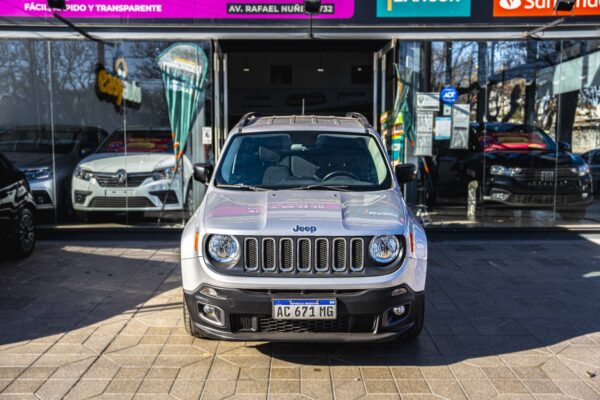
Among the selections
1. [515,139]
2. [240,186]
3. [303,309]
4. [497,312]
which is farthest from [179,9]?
[303,309]

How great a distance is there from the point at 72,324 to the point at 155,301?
3.40 ft

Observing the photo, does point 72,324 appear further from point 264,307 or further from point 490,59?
point 490,59

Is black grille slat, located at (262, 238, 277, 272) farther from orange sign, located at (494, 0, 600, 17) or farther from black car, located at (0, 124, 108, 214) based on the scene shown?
orange sign, located at (494, 0, 600, 17)

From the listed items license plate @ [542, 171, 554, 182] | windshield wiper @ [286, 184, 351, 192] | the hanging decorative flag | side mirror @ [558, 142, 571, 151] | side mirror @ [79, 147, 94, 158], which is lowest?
license plate @ [542, 171, 554, 182]

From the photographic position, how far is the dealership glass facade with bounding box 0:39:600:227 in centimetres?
1045

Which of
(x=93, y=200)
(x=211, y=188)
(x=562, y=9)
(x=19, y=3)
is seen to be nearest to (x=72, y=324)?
(x=211, y=188)

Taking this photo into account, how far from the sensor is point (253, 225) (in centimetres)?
434

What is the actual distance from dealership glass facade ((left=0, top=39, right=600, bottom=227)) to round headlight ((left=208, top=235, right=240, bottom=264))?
20.8ft

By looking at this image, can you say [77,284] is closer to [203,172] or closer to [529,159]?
[203,172]

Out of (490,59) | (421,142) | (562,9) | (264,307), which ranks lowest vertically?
(264,307)

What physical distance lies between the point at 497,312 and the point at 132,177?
706 centimetres

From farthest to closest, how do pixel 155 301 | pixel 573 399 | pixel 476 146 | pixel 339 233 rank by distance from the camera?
pixel 476 146
pixel 155 301
pixel 339 233
pixel 573 399

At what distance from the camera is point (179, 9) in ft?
33.3

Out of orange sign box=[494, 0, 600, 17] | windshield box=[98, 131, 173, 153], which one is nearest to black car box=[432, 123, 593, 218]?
orange sign box=[494, 0, 600, 17]
